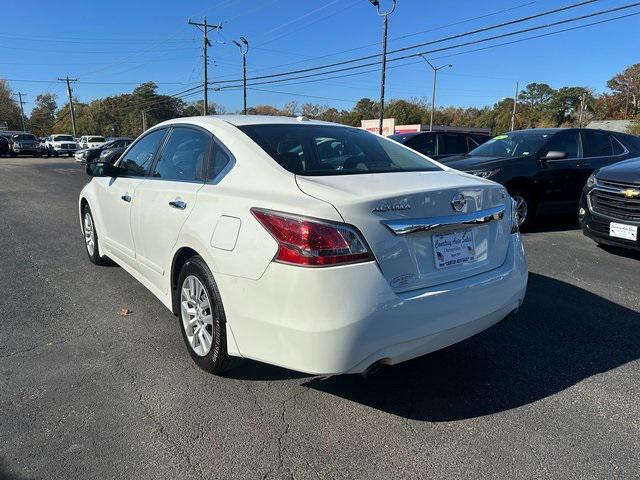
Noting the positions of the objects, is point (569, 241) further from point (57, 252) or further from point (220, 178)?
point (57, 252)

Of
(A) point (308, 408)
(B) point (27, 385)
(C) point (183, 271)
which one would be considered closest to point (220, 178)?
(C) point (183, 271)

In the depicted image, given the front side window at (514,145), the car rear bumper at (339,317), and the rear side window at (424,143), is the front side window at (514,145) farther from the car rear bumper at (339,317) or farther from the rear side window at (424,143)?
the car rear bumper at (339,317)

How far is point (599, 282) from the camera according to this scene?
5.08 meters

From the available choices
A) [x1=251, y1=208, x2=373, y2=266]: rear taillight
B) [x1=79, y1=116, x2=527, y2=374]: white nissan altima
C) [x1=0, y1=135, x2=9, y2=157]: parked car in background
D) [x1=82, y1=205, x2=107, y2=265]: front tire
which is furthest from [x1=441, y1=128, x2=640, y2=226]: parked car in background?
[x1=0, y1=135, x2=9, y2=157]: parked car in background

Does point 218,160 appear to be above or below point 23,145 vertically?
below

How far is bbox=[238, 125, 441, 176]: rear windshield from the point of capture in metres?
2.92

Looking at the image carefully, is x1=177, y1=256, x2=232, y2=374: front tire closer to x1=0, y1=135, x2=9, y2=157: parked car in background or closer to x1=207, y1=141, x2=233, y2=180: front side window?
x1=207, y1=141, x2=233, y2=180: front side window

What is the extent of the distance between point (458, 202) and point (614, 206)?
428 cm

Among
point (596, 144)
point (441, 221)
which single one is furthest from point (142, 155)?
point (596, 144)

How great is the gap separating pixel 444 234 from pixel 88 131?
116 meters

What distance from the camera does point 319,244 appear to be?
227 cm

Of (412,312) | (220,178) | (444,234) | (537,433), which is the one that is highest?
(220,178)

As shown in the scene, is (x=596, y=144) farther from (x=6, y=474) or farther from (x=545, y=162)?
(x=6, y=474)

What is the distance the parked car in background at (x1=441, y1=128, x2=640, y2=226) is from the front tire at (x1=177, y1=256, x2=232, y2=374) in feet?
18.2
